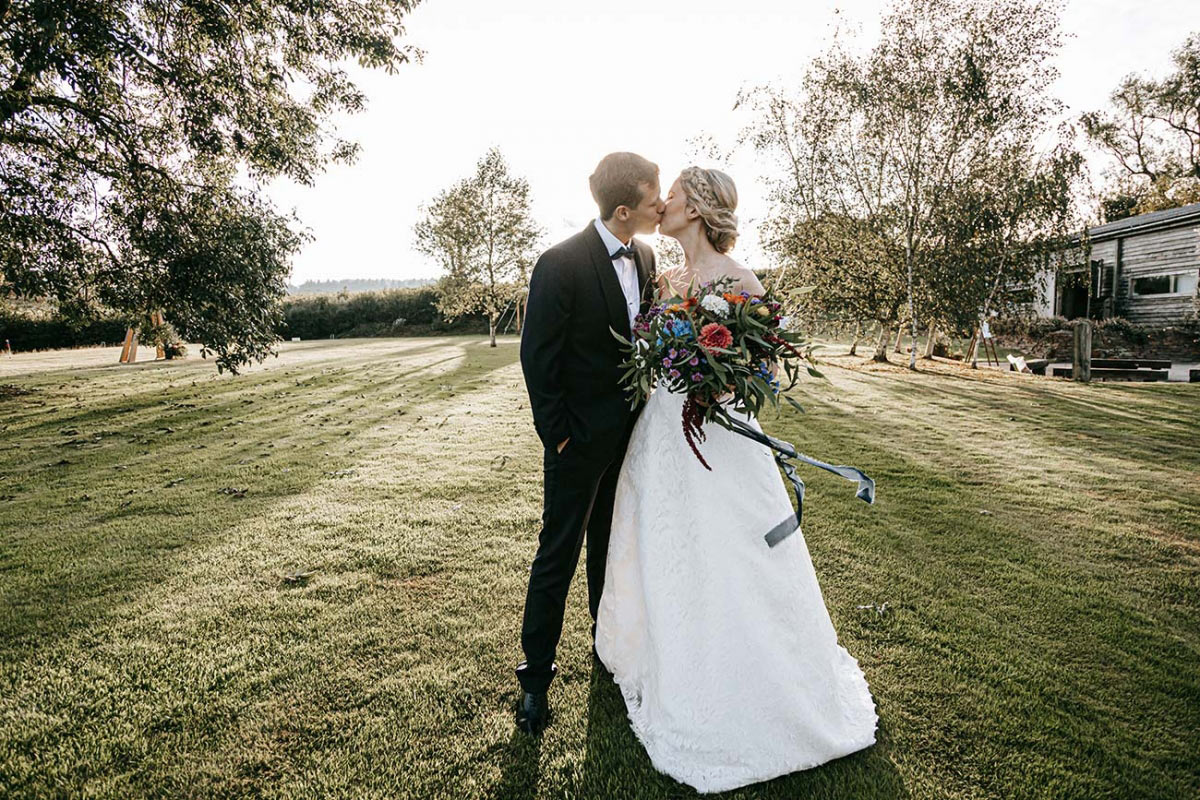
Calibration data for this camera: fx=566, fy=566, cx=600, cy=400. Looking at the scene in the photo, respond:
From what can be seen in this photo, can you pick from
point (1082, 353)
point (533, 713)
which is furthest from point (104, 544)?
point (1082, 353)

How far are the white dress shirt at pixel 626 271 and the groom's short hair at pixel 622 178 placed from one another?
0.13 metres

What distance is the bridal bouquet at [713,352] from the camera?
100 inches

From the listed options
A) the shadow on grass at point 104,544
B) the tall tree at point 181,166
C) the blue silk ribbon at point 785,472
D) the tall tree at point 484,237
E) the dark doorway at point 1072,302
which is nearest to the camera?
the blue silk ribbon at point 785,472

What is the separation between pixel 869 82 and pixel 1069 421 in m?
12.2

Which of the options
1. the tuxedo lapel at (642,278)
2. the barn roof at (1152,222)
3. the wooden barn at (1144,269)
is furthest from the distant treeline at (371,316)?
the tuxedo lapel at (642,278)

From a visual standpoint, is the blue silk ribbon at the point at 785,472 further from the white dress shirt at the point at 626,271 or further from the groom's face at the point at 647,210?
the groom's face at the point at 647,210

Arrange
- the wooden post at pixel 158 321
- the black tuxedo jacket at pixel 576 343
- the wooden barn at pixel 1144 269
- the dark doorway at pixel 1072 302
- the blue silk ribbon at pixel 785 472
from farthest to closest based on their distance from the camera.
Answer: the dark doorway at pixel 1072 302 → the wooden barn at pixel 1144 269 → the wooden post at pixel 158 321 → the black tuxedo jacket at pixel 576 343 → the blue silk ribbon at pixel 785 472

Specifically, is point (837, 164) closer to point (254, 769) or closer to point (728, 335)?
point (728, 335)

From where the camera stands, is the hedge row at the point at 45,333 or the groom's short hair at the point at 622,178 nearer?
the groom's short hair at the point at 622,178

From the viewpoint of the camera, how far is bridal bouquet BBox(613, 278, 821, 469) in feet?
8.34

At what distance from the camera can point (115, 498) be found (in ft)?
20.2

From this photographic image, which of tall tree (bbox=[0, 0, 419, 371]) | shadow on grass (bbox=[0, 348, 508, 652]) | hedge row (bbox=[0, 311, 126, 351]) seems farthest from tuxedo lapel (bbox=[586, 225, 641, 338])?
hedge row (bbox=[0, 311, 126, 351])

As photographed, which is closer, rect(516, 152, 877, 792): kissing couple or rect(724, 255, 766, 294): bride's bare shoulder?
rect(516, 152, 877, 792): kissing couple

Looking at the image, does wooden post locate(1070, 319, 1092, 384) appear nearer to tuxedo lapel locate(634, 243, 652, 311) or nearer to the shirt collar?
tuxedo lapel locate(634, 243, 652, 311)
